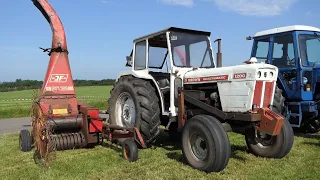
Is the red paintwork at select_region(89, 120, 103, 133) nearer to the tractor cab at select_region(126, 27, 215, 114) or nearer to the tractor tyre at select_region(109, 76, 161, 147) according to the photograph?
the tractor tyre at select_region(109, 76, 161, 147)

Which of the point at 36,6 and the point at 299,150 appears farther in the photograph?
the point at 36,6

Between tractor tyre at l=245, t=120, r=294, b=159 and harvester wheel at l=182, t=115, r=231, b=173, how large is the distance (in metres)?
1.19

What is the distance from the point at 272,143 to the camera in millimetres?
5582

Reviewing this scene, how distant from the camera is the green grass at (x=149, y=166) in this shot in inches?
183

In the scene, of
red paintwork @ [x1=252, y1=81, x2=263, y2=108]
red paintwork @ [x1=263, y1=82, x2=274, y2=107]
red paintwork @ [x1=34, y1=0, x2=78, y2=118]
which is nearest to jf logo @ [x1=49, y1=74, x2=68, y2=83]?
red paintwork @ [x1=34, y1=0, x2=78, y2=118]

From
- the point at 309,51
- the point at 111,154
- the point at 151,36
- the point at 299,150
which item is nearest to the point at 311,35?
the point at 309,51

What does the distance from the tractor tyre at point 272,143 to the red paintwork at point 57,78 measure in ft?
11.2

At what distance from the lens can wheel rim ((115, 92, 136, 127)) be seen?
693 cm

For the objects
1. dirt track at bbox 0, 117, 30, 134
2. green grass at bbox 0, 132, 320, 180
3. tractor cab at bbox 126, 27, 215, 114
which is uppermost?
tractor cab at bbox 126, 27, 215, 114

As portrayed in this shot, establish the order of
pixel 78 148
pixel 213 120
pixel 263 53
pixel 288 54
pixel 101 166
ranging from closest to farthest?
pixel 213 120 < pixel 101 166 < pixel 78 148 < pixel 288 54 < pixel 263 53

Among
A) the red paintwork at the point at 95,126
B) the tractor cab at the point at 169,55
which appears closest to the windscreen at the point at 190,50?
the tractor cab at the point at 169,55

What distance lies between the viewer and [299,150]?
20.2 feet

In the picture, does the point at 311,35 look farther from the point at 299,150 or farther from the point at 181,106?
the point at 181,106

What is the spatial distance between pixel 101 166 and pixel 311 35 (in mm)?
5940
